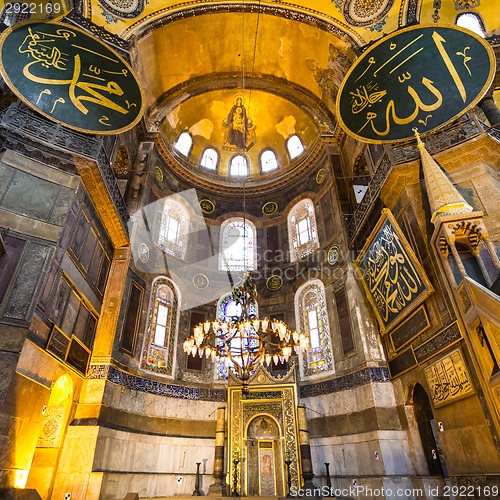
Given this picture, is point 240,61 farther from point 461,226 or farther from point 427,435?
point 427,435

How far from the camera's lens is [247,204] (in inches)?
530

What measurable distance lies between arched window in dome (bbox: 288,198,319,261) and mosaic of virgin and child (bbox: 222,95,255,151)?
4.04 m

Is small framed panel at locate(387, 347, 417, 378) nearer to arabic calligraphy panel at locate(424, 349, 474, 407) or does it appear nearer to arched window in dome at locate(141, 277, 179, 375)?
arabic calligraphy panel at locate(424, 349, 474, 407)

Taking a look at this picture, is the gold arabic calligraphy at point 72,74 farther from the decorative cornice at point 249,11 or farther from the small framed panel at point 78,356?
the small framed panel at point 78,356

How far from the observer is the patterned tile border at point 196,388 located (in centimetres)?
758

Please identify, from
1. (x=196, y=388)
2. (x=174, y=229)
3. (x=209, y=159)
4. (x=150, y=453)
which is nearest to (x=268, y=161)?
(x=209, y=159)

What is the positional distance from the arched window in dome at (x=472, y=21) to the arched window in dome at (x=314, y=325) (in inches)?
319

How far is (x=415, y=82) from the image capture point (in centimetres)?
802

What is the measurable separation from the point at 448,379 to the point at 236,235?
8555 millimetres

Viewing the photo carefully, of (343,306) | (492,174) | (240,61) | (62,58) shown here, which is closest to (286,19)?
(240,61)

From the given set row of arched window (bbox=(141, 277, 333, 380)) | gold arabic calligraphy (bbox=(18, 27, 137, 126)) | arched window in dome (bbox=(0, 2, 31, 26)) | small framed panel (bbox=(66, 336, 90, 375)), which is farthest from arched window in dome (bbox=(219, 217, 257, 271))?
arched window in dome (bbox=(0, 2, 31, 26))

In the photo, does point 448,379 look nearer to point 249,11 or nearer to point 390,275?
point 390,275

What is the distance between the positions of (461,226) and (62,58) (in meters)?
8.95

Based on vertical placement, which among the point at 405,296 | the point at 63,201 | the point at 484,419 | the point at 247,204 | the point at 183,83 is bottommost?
the point at 484,419
